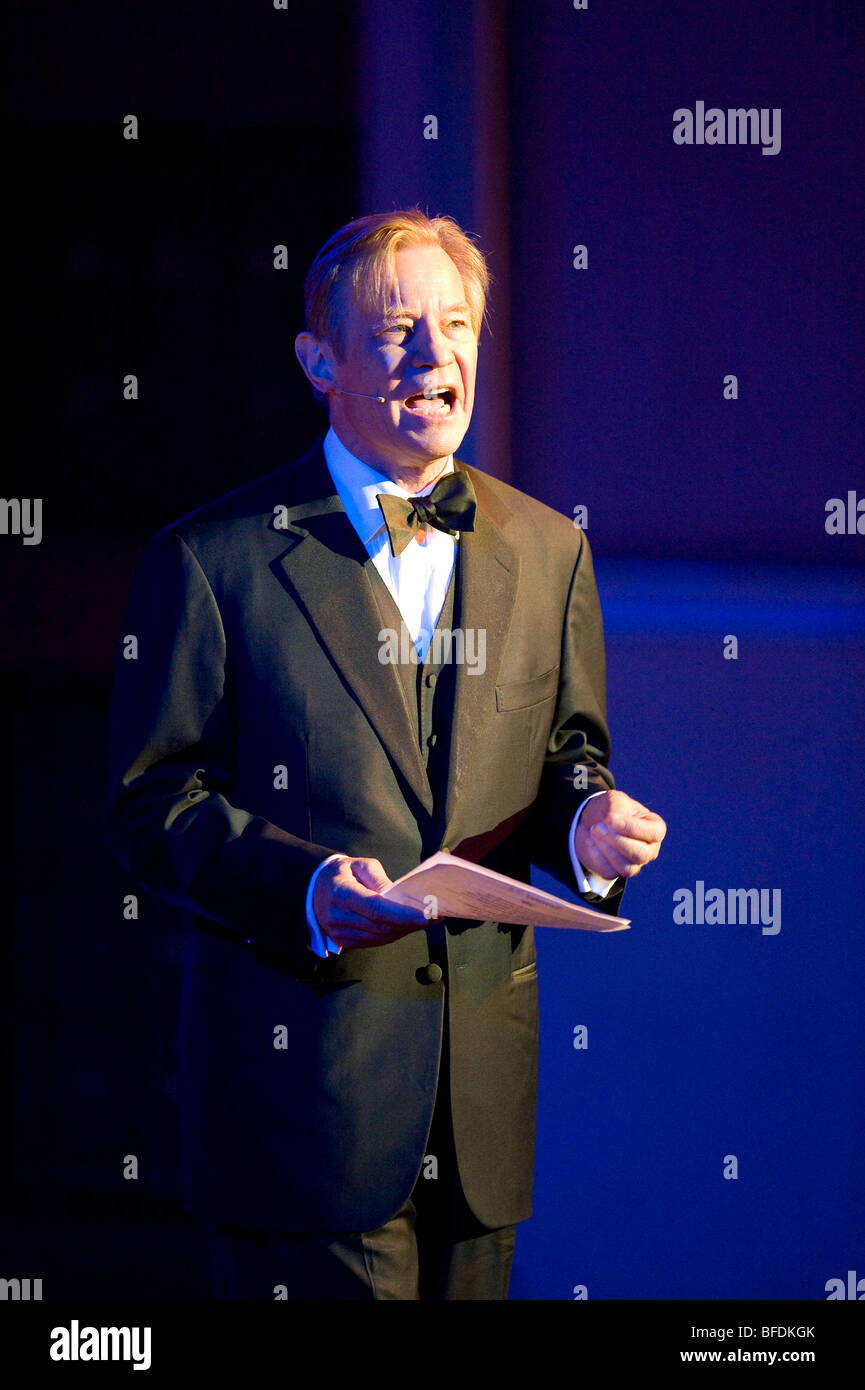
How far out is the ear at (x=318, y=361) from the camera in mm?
2305

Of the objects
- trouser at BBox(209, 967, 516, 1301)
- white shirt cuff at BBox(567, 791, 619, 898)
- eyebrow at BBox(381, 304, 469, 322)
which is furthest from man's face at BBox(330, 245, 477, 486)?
trouser at BBox(209, 967, 516, 1301)

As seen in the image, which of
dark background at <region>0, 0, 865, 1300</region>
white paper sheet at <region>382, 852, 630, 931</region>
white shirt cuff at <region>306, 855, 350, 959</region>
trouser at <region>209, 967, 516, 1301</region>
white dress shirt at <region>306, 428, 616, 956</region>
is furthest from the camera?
dark background at <region>0, 0, 865, 1300</region>

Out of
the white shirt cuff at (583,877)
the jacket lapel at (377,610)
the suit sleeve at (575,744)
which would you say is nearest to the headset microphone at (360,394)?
the jacket lapel at (377,610)

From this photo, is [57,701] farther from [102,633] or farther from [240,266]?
[240,266]

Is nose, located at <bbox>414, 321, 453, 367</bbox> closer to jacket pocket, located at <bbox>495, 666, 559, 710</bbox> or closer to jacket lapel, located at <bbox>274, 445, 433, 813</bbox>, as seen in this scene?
jacket lapel, located at <bbox>274, 445, 433, 813</bbox>

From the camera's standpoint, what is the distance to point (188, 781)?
2.17 meters

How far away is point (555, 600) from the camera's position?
2371 mm

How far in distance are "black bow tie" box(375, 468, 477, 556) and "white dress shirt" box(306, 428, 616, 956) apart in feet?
0.07

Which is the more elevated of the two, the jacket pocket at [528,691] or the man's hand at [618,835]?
the jacket pocket at [528,691]

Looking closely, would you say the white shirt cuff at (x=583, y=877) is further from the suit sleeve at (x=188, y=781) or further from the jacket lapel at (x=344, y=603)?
the suit sleeve at (x=188, y=781)

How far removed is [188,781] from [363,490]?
503 millimetres

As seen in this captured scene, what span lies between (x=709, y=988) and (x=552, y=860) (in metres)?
1.02

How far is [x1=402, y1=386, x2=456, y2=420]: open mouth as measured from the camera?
7.23 ft

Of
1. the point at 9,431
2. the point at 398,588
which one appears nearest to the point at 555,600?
the point at 398,588
